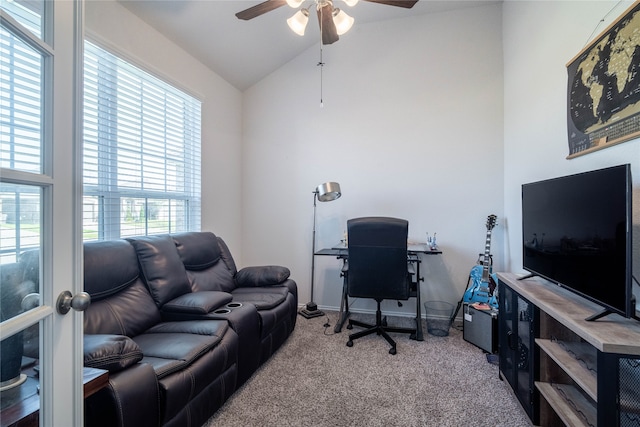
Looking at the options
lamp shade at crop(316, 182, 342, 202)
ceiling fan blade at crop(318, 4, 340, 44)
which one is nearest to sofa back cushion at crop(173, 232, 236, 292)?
lamp shade at crop(316, 182, 342, 202)

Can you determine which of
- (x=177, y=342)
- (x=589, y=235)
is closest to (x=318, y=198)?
(x=177, y=342)

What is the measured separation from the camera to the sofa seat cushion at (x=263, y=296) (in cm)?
233

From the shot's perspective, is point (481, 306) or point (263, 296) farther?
point (481, 306)

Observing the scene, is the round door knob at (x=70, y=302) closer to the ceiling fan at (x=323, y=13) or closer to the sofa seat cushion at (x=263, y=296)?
the sofa seat cushion at (x=263, y=296)

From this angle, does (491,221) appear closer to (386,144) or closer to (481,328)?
(481,328)

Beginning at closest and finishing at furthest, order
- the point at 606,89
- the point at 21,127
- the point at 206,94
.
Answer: the point at 21,127 → the point at 606,89 → the point at 206,94

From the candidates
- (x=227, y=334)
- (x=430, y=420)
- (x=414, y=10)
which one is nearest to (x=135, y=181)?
(x=227, y=334)

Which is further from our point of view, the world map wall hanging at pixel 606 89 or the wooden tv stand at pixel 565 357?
the world map wall hanging at pixel 606 89

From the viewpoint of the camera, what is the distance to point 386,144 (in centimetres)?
339

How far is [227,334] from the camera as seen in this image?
5.88 ft

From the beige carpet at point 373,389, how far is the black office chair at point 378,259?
26 centimetres

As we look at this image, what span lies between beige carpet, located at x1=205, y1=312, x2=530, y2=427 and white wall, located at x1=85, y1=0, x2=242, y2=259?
1784 mm

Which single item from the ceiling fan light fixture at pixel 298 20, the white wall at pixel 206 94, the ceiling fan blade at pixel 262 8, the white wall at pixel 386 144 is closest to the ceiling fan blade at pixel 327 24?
the ceiling fan light fixture at pixel 298 20

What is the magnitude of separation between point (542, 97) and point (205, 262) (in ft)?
10.5
